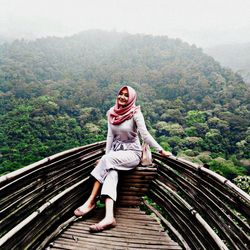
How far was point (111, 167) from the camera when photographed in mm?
2535

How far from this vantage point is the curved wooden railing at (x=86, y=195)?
1.77 m

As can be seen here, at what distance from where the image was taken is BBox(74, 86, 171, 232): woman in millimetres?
2473

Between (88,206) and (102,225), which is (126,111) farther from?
(102,225)

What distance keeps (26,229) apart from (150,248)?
86 cm

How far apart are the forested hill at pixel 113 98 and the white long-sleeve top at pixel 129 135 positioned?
15938 millimetres

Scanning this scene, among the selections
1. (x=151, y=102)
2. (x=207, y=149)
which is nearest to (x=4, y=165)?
(x=207, y=149)

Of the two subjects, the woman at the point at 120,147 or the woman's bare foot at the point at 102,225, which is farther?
the woman at the point at 120,147

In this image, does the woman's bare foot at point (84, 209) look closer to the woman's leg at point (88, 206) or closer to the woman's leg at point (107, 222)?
the woman's leg at point (88, 206)

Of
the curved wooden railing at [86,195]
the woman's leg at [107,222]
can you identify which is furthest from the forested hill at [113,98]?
the woman's leg at [107,222]

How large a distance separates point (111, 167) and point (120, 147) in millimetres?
265

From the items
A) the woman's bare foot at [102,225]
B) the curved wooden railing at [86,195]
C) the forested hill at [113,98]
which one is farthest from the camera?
the forested hill at [113,98]

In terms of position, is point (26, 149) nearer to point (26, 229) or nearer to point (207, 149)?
point (207, 149)

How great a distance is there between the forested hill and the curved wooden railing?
1594 centimetres

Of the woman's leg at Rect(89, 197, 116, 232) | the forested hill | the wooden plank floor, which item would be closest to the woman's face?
the woman's leg at Rect(89, 197, 116, 232)
